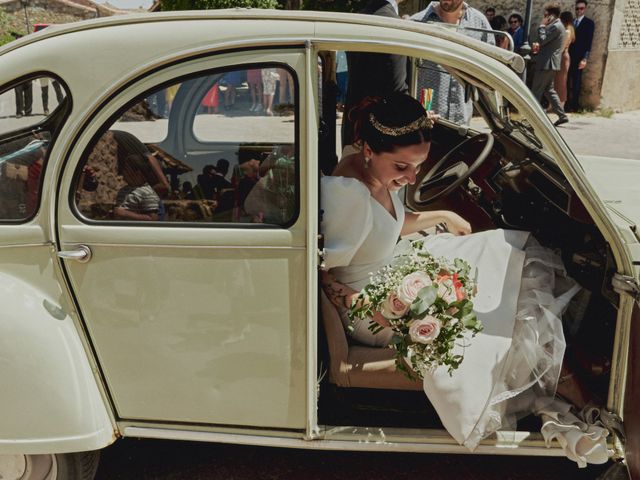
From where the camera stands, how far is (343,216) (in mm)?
2350

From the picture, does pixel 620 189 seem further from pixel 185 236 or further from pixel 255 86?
pixel 185 236

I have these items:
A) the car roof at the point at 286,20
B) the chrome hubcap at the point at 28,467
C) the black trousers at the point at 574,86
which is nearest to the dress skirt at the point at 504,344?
the car roof at the point at 286,20

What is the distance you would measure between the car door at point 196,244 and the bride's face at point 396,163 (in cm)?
A: 50

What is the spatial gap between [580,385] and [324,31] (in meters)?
1.61

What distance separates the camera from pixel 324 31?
2.04 metres

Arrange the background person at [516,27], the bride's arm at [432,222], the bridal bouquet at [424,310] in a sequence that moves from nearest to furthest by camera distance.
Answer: the bridal bouquet at [424,310] → the bride's arm at [432,222] → the background person at [516,27]

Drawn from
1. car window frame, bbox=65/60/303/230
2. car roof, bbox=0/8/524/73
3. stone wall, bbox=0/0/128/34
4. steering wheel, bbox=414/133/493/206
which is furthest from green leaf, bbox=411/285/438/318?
stone wall, bbox=0/0/128/34

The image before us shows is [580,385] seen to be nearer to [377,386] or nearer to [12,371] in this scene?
[377,386]

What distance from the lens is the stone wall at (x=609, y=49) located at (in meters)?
12.4

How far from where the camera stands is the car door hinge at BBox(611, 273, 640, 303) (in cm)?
204

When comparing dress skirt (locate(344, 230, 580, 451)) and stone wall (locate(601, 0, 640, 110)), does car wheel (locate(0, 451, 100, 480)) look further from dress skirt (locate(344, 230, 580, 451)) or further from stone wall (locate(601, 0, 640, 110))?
stone wall (locate(601, 0, 640, 110))

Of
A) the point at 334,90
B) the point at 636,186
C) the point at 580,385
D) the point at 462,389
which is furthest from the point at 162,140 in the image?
the point at 636,186

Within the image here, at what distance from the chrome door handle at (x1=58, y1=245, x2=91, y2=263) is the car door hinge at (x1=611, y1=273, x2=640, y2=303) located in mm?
1773

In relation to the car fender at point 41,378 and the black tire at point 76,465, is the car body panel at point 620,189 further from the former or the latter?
the black tire at point 76,465
